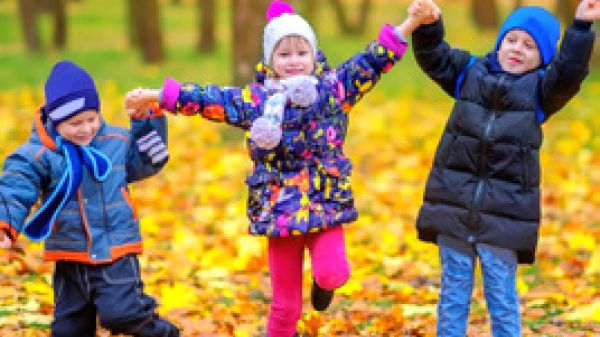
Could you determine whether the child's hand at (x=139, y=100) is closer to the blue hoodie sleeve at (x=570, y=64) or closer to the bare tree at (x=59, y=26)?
the blue hoodie sleeve at (x=570, y=64)

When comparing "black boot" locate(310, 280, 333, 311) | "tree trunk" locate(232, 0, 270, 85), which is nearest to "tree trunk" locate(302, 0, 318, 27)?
"tree trunk" locate(232, 0, 270, 85)

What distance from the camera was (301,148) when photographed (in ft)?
13.3

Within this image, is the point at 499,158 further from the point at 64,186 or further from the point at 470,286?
the point at 64,186

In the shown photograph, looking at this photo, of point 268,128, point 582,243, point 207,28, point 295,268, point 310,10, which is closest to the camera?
point 268,128

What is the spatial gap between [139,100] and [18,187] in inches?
25.1

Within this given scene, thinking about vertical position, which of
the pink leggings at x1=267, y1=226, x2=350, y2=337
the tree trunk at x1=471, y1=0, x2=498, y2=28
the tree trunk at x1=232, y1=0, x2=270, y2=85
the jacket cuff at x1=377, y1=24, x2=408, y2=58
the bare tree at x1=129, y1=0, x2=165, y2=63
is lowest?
the pink leggings at x1=267, y1=226, x2=350, y2=337

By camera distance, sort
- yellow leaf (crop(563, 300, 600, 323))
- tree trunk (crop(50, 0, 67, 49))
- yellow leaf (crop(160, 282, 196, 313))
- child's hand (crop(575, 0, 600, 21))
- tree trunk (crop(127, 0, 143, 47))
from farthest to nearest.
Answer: tree trunk (crop(50, 0, 67, 49))
tree trunk (crop(127, 0, 143, 47))
yellow leaf (crop(160, 282, 196, 313))
yellow leaf (crop(563, 300, 600, 323))
child's hand (crop(575, 0, 600, 21))

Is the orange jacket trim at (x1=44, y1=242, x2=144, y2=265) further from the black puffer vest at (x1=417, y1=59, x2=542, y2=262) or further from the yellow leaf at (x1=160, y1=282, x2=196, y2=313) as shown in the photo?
the black puffer vest at (x1=417, y1=59, x2=542, y2=262)

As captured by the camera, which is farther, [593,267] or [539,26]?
[593,267]

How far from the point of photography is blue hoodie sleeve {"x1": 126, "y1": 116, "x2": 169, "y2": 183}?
4.21 meters

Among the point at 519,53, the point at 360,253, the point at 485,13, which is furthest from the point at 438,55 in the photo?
the point at 485,13

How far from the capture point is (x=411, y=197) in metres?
7.98

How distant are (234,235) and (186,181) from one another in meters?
2.01

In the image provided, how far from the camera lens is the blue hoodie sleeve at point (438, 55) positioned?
4078 millimetres
